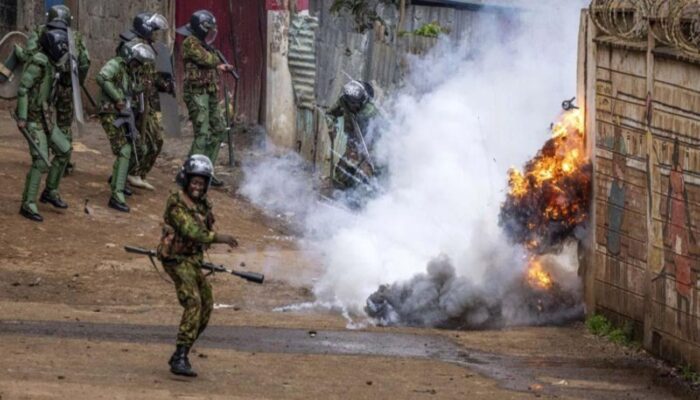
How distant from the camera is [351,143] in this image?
17000 millimetres

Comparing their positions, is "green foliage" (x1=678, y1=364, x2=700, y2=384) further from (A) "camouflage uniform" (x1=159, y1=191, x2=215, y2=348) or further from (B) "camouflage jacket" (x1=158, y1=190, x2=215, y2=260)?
(B) "camouflage jacket" (x1=158, y1=190, x2=215, y2=260)

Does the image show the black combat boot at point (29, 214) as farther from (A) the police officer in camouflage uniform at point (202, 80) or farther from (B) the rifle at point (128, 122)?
(A) the police officer in camouflage uniform at point (202, 80)

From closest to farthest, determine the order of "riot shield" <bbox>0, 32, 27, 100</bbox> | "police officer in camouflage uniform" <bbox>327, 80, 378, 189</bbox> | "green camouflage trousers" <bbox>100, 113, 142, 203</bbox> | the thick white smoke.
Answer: the thick white smoke < "riot shield" <bbox>0, 32, 27, 100</bbox> < "green camouflage trousers" <bbox>100, 113, 142, 203</bbox> < "police officer in camouflage uniform" <bbox>327, 80, 378, 189</bbox>

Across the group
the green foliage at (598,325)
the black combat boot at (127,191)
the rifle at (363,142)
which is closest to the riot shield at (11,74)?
the black combat boot at (127,191)

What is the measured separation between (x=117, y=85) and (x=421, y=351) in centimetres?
622

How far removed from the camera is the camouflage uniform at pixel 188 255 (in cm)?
984

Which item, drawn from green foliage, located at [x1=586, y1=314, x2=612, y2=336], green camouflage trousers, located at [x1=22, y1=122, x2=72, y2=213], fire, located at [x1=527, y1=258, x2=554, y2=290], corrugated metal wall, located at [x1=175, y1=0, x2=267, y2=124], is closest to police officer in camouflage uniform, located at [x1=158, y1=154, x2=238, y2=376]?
fire, located at [x1=527, y1=258, x2=554, y2=290]

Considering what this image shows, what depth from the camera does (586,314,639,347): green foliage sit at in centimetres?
1166

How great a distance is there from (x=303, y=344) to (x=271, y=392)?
173 cm

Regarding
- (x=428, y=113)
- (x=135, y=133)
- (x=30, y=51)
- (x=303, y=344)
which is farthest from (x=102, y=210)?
(x=303, y=344)

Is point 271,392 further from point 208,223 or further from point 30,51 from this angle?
point 30,51

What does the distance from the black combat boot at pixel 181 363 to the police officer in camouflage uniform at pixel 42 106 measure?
5.59 metres

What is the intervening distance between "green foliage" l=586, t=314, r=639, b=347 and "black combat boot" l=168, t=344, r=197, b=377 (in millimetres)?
3571

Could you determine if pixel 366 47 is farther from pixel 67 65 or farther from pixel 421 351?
pixel 421 351
